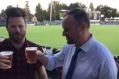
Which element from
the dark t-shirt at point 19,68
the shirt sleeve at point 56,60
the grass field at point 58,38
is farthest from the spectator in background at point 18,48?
the grass field at point 58,38

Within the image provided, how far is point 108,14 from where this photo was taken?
93.6 m

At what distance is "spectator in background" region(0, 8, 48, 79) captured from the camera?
4.33m

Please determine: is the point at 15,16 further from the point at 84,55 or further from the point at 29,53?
the point at 84,55

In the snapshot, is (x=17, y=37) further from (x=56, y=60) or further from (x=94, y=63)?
(x=94, y=63)

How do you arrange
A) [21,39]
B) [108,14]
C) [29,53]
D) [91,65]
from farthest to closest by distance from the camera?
[108,14], [21,39], [29,53], [91,65]

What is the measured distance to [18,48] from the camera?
4438mm

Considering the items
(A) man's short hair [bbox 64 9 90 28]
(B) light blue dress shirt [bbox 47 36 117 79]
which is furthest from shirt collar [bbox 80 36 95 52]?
(A) man's short hair [bbox 64 9 90 28]

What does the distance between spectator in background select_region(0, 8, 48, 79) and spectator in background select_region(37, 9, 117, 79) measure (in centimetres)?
88

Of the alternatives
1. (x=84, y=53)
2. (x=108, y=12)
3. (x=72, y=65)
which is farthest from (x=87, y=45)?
(x=108, y=12)

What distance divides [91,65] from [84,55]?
5.8 inches

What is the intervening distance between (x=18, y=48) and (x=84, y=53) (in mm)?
→ 1152

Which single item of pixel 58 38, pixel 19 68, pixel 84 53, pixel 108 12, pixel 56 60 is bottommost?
pixel 108 12

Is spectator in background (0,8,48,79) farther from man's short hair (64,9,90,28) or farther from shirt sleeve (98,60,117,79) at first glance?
shirt sleeve (98,60,117,79)

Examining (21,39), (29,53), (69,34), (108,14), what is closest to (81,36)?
A: (69,34)
